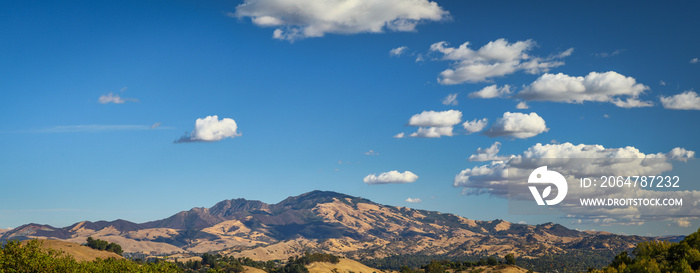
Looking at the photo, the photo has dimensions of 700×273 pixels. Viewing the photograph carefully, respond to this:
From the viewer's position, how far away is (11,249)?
80.6 metres

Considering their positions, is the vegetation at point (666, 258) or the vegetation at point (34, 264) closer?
the vegetation at point (34, 264)

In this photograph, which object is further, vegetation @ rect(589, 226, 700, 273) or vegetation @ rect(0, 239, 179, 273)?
vegetation @ rect(589, 226, 700, 273)

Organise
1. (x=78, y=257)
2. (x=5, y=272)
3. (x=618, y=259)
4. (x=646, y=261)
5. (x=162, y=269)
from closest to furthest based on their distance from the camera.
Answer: (x=5, y=272)
(x=162, y=269)
(x=646, y=261)
(x=618, y=259)
(x=78, y=257)

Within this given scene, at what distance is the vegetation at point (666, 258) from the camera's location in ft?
302

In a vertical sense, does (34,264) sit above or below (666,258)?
below

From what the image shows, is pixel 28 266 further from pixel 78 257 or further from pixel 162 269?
pixel 78 257

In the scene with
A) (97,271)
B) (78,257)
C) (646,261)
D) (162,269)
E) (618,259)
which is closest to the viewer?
(97,271)

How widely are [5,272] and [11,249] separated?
8113 mm

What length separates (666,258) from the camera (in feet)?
335

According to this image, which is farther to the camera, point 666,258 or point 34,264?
point 666,258

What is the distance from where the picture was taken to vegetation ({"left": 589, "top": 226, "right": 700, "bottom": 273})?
302 feet

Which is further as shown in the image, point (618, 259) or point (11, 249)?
point (618, 259)

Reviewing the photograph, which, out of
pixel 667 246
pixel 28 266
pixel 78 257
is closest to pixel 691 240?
pixel 667 246

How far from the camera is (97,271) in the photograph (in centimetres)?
8012
